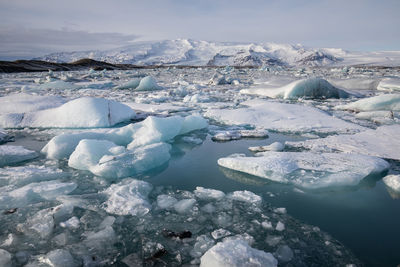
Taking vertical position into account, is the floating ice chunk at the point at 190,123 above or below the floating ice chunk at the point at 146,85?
below

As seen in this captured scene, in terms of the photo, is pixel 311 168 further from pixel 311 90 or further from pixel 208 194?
pixel 311 90

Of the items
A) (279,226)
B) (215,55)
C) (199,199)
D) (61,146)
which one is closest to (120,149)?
(61,146)

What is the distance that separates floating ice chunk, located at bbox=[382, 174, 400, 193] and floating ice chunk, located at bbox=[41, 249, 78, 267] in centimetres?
209

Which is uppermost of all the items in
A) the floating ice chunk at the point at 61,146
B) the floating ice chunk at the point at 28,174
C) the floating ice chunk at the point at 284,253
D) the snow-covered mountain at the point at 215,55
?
the snow-covered mountain at the point at 215,55

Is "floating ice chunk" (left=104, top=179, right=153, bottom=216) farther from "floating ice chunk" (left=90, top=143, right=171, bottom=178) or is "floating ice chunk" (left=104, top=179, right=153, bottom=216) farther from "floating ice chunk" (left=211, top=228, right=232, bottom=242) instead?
"floating ice chunk" (left=211, top=228, right=232, bottom=242)

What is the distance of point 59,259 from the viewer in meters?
1.15

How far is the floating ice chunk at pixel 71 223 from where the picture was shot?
4.68 feet

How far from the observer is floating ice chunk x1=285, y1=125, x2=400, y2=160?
258 cm

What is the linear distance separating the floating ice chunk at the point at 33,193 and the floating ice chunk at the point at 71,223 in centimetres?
35

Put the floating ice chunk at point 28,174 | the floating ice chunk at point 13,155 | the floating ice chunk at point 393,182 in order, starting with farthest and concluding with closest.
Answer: the floating ice chunk at point 13,155
the floating ice chunk at point 28,174
the floating ice chunk at point 393,182

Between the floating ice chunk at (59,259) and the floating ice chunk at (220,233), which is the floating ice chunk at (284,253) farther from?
the floating ice chunk at (59,259)

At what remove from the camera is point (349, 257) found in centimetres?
120

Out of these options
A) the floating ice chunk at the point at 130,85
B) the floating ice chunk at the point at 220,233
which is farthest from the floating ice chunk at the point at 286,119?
the floating ice chunk at the point at 130,85

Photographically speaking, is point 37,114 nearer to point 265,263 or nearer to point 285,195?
point 285,195
